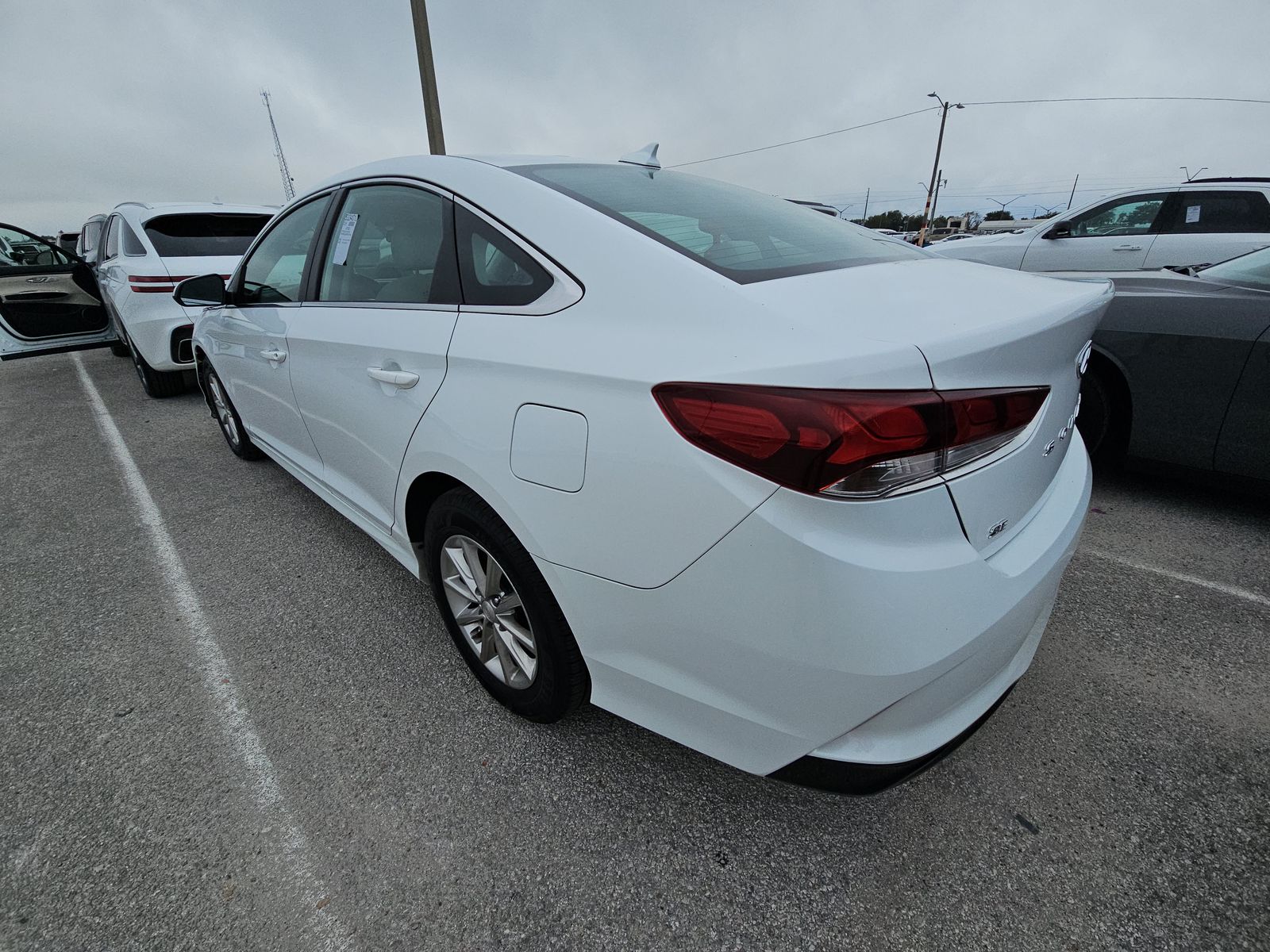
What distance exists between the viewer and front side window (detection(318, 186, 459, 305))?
1813 mm

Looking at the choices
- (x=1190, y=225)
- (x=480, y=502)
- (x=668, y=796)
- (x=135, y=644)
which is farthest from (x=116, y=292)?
(x=1190, y=225)

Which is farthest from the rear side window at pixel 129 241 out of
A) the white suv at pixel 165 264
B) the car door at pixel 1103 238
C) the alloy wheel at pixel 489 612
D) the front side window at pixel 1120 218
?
the front side window at pixel 1120 218

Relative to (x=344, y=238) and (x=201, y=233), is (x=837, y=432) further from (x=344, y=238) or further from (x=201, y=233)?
(x=201, y=233)

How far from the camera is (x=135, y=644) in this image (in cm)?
227

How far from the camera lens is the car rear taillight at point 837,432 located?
1.03 m

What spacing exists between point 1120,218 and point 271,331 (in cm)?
774

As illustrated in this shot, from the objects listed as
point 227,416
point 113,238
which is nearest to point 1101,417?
point 227,416

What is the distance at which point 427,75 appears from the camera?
8.16 metres

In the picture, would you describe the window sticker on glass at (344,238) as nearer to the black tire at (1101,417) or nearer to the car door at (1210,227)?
the black tire at (1101,417)

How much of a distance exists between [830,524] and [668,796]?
999mm

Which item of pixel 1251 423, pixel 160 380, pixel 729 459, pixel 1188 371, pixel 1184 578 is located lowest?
pixel 1184 578

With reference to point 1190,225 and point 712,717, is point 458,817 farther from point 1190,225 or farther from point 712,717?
point 1190,225

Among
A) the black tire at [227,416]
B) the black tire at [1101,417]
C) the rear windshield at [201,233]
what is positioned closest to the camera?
the black tire at [1101,417]

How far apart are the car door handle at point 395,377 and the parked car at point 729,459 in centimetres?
2
